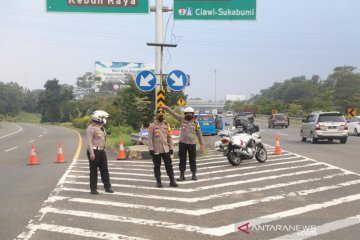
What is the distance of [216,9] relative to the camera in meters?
16.3

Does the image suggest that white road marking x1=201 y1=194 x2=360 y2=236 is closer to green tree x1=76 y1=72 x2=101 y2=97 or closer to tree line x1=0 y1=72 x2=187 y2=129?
tree line x1=0 y1=72 x2=187 y2=129

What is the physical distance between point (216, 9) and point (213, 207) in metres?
10.3

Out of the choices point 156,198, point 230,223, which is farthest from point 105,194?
point 230,223

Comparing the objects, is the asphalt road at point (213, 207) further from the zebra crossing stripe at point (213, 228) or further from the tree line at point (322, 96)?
the tree line at point (322, 96)

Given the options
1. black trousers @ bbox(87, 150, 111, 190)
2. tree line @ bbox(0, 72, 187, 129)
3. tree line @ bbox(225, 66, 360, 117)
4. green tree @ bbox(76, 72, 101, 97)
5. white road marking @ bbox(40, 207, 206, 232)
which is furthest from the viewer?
green tree @ bbox(76, 72, 101, 97)

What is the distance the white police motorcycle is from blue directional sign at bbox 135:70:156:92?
8.76 ft

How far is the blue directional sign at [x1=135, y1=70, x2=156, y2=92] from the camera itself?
14.0m

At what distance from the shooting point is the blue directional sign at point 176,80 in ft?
45.9

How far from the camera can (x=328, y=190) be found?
9.01m

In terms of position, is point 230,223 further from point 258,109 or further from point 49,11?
point 258,109

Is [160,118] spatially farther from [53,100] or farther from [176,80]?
[53,100]

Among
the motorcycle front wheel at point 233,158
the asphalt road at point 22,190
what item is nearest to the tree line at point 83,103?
the asphalt road at point 22,190

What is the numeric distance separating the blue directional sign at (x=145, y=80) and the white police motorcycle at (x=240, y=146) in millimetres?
2671

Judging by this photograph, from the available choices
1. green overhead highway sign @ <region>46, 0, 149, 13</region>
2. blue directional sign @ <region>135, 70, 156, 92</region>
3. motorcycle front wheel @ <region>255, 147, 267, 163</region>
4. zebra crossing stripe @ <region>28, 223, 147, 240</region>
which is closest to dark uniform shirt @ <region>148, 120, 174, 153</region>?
zebra crossing stripe @ <region>28, 223, 147, 240</region>
